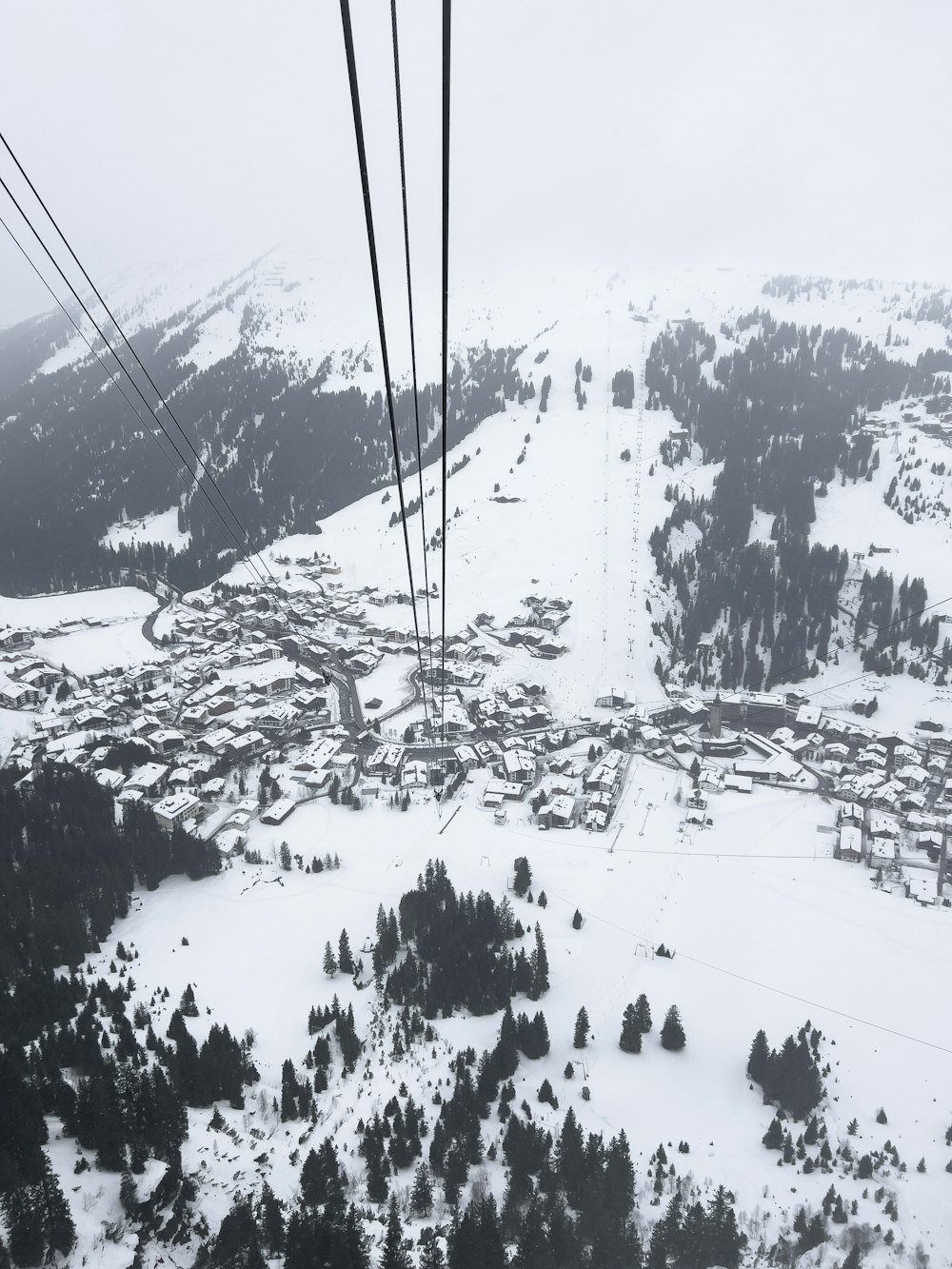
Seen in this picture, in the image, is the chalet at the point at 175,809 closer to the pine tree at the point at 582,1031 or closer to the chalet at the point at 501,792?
the chalet at the point at 501,792

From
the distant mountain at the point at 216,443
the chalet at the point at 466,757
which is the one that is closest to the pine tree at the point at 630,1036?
the chalet at the point at 466,757

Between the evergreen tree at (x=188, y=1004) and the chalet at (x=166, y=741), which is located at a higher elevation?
the chalet at (x=166, y=741)

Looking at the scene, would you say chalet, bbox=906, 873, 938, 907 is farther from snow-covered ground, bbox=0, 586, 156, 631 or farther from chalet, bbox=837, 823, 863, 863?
snow-covered ground, bbox=0, 586, 156, 631

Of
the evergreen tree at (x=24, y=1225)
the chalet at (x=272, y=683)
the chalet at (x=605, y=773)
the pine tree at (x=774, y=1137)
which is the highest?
the evergreen tree at (x=24, y=1225)

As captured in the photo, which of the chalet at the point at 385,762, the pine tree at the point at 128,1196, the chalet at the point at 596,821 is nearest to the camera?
the pine tree at the point at 128,1196

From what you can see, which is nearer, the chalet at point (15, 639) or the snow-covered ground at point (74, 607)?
the chalet at point (15, 639)

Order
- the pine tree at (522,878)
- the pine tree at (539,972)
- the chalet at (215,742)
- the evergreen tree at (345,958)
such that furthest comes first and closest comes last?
1. the chalet at (215,742)
2. the pine tree at (522,878)
3. the evergreen tree at (345,958)
4. the pine tree at (539,972)

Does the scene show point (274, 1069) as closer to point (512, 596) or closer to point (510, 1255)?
point (510, 1255)

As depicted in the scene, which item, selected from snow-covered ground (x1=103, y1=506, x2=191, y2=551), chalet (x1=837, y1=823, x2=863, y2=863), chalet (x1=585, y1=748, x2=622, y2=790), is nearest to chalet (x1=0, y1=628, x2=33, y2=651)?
snow-covered ground (x1=103, y1=506, x2=191, y2=551)
